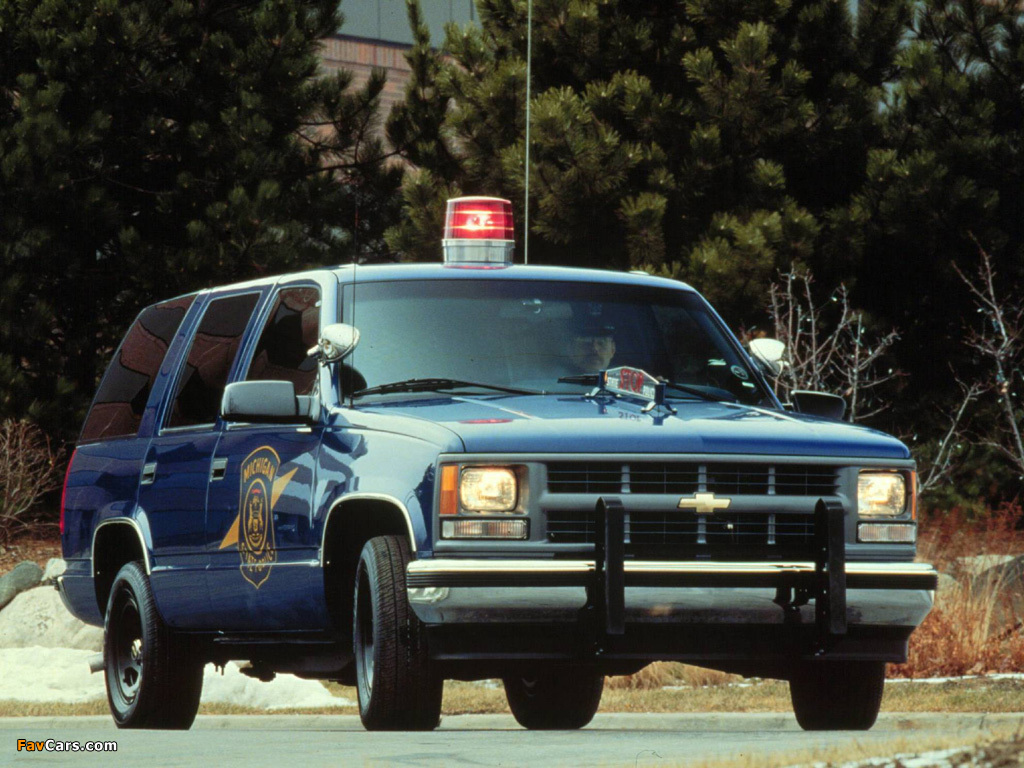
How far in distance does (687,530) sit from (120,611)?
142 inches

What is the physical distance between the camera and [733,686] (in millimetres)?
13969

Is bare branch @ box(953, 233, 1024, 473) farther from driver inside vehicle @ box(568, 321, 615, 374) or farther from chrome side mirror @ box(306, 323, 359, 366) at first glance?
chrome side mirror @ box(306, 323, 359, 366)

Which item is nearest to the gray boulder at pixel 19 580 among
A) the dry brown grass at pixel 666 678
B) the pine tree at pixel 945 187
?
the dry brown grass at pixel 666 678

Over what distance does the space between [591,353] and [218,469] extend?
168 centimetres

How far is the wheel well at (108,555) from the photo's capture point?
31.5 feet

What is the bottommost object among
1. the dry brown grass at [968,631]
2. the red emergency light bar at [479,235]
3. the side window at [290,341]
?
the dry brown grass at [968,631]

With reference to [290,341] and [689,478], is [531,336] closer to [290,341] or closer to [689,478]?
[290,341]

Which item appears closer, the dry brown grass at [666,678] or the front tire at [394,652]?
the front tire at [394,652]

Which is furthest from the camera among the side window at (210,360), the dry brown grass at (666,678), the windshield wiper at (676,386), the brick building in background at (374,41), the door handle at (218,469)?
the brick building in background at (374,41)

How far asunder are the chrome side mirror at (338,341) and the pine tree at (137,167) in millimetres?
12555

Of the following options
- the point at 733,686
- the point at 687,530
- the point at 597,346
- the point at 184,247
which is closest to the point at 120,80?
the point at 184,247

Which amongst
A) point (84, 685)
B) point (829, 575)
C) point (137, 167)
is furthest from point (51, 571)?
point (829, 575)

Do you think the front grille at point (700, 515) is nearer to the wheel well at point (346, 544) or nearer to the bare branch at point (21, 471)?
the wheel well at point (346, 544)

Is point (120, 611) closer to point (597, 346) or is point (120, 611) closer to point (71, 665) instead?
point (597, 346)
